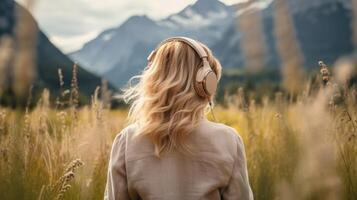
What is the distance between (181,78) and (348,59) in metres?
0.83

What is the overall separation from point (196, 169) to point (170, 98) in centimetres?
28

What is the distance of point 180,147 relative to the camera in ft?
6.70

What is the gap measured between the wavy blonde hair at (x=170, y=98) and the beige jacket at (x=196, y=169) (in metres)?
0.04

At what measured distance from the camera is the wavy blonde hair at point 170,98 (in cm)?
205

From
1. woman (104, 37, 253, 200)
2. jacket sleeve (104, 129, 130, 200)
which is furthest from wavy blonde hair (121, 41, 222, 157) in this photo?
jacket sleeve (104, 129, 130, 200)

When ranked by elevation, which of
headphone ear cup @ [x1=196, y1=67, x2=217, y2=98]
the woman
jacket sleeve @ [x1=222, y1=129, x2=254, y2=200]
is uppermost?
headphone ear cup @ [x1=196, y1=67, x2=217, y2=98]

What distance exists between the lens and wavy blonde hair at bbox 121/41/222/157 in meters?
2.05

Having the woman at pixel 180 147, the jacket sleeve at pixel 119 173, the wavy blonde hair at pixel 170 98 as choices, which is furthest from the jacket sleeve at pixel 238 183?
the jacket sleeve at pixel 119 173

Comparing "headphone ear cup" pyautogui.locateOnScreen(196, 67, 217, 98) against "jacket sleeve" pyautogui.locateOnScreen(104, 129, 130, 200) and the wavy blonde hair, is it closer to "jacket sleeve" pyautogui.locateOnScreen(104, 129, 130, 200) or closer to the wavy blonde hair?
the wavy blonde hair

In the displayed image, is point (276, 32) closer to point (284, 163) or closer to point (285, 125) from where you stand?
point (284, 163)

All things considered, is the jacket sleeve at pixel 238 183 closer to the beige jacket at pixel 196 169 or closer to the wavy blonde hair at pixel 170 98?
the beige jacket at pixel 196 169

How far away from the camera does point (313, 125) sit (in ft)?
3.06

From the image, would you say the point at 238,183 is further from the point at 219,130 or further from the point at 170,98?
the point at 170,98

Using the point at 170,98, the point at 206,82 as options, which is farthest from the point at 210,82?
the point at 170,98
